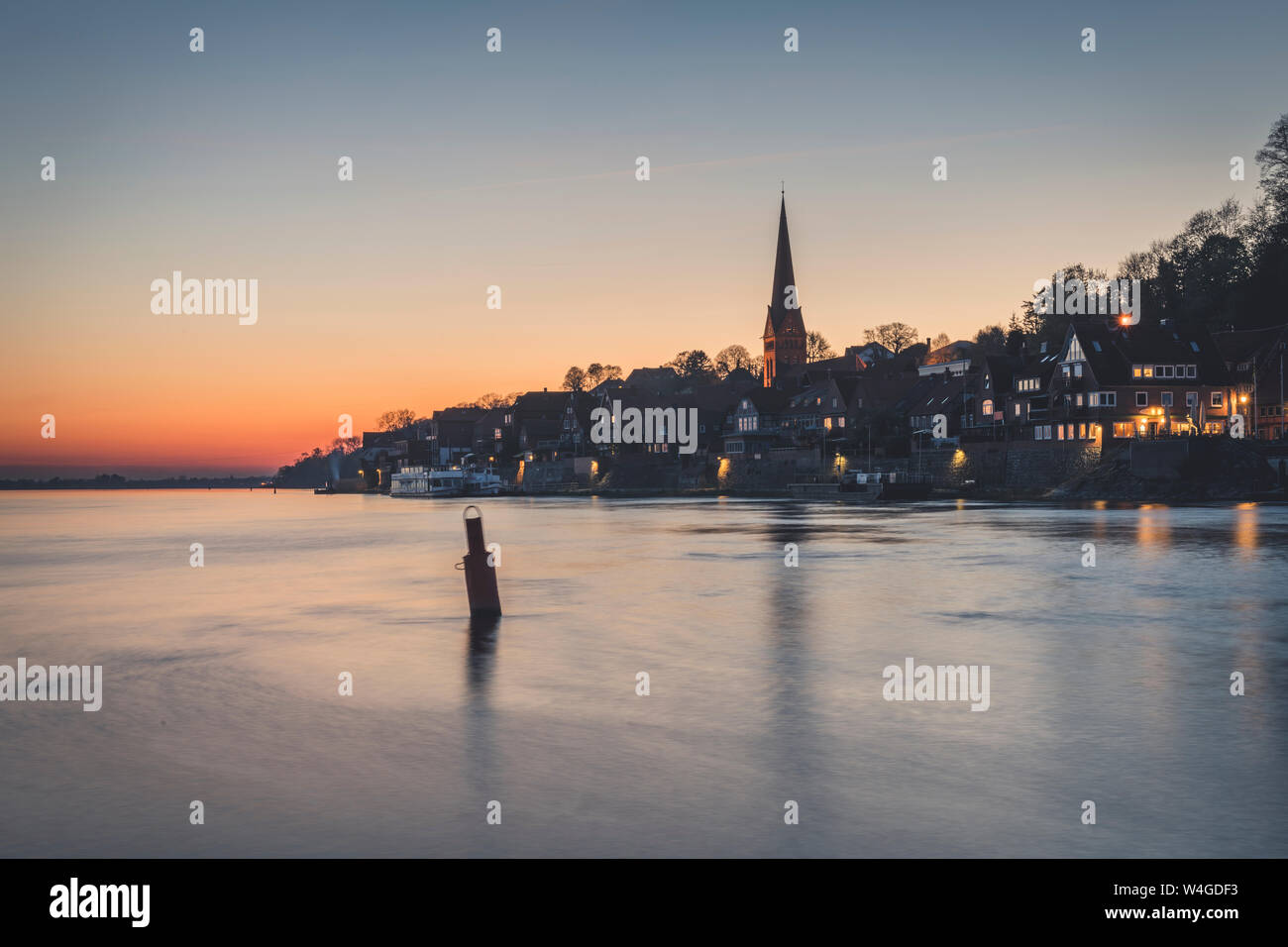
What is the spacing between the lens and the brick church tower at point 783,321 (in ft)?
629

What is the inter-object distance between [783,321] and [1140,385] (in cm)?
10488

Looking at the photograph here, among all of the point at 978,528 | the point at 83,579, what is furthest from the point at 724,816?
the point at 978,528

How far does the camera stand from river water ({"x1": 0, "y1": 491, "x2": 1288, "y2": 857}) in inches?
339

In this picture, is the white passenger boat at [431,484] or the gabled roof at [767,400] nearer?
the gabled roof at [767,400]

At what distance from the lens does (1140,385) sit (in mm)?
91188

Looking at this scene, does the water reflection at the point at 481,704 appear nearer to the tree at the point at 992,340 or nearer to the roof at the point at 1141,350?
the roof at the point at 1141,350

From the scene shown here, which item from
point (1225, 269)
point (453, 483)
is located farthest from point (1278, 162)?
point (453, 483)

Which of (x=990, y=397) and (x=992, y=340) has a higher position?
(x=992, y=340)

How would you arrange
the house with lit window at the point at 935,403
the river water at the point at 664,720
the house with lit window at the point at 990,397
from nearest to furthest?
the river water at the point at 664,720
the house with lit window at the point at 990,397
the house with lit window at the point at 935,403

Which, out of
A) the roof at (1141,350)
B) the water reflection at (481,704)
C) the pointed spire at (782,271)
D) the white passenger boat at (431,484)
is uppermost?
the pointed spire at (782,271)

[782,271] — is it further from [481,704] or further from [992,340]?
[481,704]

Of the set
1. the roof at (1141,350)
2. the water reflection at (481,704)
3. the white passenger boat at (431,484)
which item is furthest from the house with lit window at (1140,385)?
the white passenger boat at (431,484)

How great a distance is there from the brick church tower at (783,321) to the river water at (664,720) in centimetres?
16103

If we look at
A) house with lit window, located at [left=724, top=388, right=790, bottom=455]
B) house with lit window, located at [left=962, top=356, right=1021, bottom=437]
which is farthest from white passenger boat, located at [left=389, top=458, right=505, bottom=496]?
house with lit window, located at [left=962, top=356, right=1021, bottom=437]
